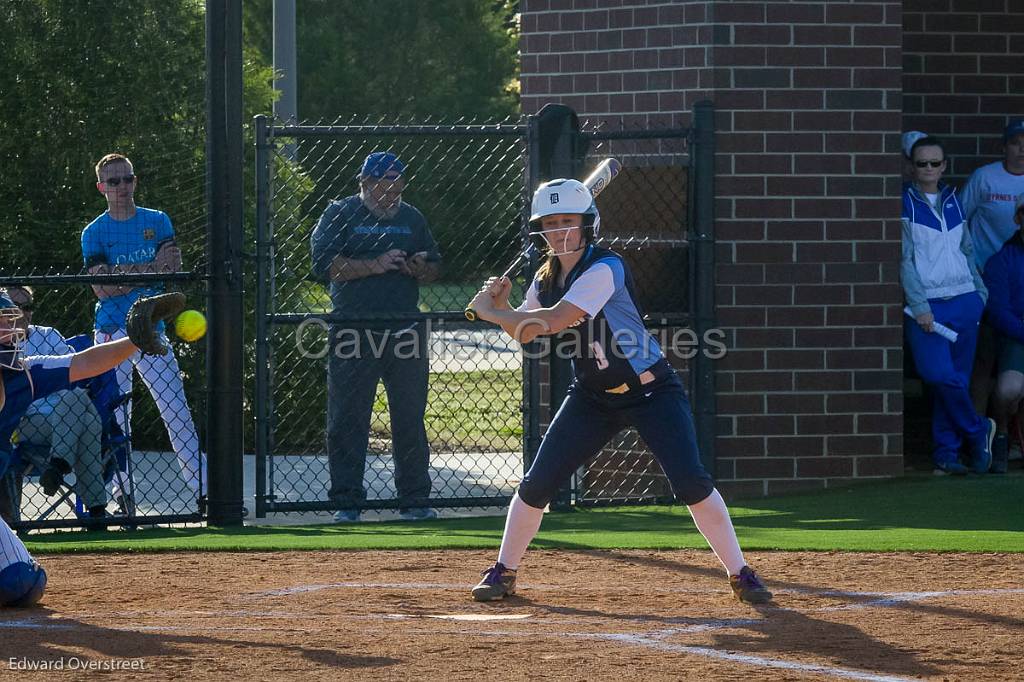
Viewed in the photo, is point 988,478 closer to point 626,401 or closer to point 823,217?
point 823,217

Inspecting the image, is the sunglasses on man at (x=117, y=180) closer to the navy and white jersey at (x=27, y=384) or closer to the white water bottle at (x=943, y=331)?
the navy and white jersey at (x=27, y=384)

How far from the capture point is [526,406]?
9602 mm

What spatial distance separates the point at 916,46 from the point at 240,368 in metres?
5.43

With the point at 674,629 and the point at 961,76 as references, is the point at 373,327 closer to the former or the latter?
the point at 674,629

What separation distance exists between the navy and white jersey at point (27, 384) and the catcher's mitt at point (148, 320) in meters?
0.44

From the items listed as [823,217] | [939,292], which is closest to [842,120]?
[823,217]

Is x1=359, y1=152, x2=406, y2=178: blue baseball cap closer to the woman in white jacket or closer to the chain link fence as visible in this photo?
the chain link fence

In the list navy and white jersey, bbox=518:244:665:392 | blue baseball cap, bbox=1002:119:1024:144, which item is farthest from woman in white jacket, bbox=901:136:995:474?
navy and white jersey, bbox=518:244:665:392

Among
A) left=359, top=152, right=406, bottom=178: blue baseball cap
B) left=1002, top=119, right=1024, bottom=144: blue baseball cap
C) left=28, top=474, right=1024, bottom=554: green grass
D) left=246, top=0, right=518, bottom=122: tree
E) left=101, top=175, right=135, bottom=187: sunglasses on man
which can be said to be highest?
left=246, top=0, right=518, bottom=122: tree

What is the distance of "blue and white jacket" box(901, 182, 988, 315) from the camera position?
10109mm

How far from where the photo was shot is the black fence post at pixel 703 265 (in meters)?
9.67

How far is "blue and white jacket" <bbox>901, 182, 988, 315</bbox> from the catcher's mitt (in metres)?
→ 5.18

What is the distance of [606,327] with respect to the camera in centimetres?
670

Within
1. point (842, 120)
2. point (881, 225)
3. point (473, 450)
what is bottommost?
point (473, 450)
